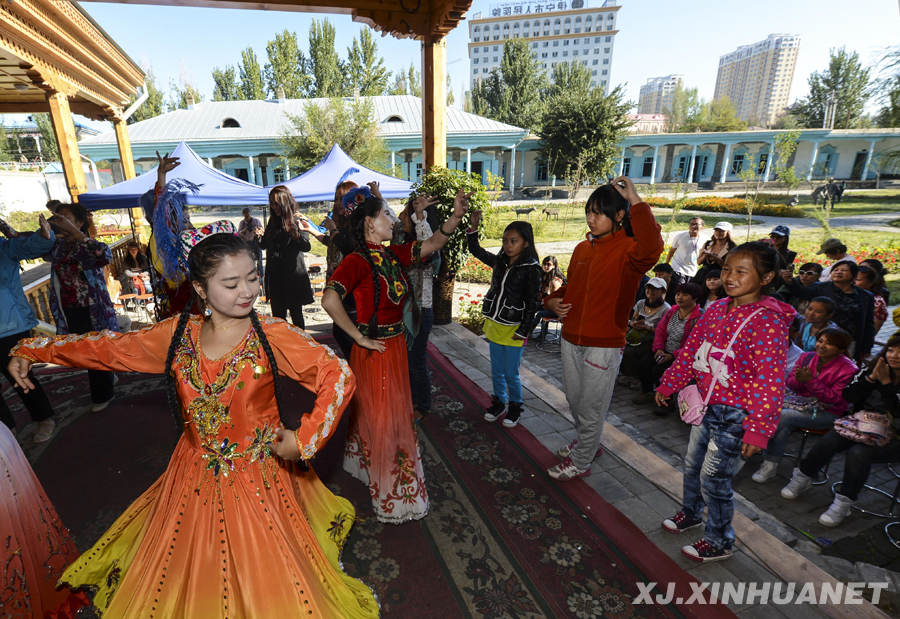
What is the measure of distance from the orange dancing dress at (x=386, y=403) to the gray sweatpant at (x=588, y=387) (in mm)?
1210

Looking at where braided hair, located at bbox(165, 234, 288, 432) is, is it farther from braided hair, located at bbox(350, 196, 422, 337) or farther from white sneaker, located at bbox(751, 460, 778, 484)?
white sneaker, located at bbox(751, 460, 778, 484)

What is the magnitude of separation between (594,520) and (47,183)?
110ft

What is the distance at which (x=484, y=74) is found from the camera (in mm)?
102438

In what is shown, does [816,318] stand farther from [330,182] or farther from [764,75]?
[764,75]

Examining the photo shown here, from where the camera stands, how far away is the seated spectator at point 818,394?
144 inches

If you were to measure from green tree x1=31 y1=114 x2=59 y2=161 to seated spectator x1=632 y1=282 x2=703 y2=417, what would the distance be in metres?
48.2

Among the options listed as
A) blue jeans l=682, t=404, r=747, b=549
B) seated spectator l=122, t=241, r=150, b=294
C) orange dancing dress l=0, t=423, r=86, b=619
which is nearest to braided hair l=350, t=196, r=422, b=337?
orange dancing dress l=0, t=423, r=86, b=619

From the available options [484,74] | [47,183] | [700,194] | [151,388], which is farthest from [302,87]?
[484,74]

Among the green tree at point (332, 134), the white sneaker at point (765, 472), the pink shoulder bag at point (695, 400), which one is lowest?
the white sneaker at point (765, 472)

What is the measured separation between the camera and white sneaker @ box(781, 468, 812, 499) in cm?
358

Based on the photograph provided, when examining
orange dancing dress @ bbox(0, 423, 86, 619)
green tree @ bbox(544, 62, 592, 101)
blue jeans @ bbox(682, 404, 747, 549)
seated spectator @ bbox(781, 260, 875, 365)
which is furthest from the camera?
green tree @ bbox(544, 62, 592, 101)

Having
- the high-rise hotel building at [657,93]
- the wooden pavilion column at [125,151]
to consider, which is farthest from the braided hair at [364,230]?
the high-rise hotel building at [657,93]

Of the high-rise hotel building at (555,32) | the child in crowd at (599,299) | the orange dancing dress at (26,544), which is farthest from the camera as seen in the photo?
the high-rise hotel building at (555,32)

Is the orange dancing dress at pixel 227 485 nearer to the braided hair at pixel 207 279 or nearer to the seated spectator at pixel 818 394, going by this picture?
the braided hair at pixel 207 279
